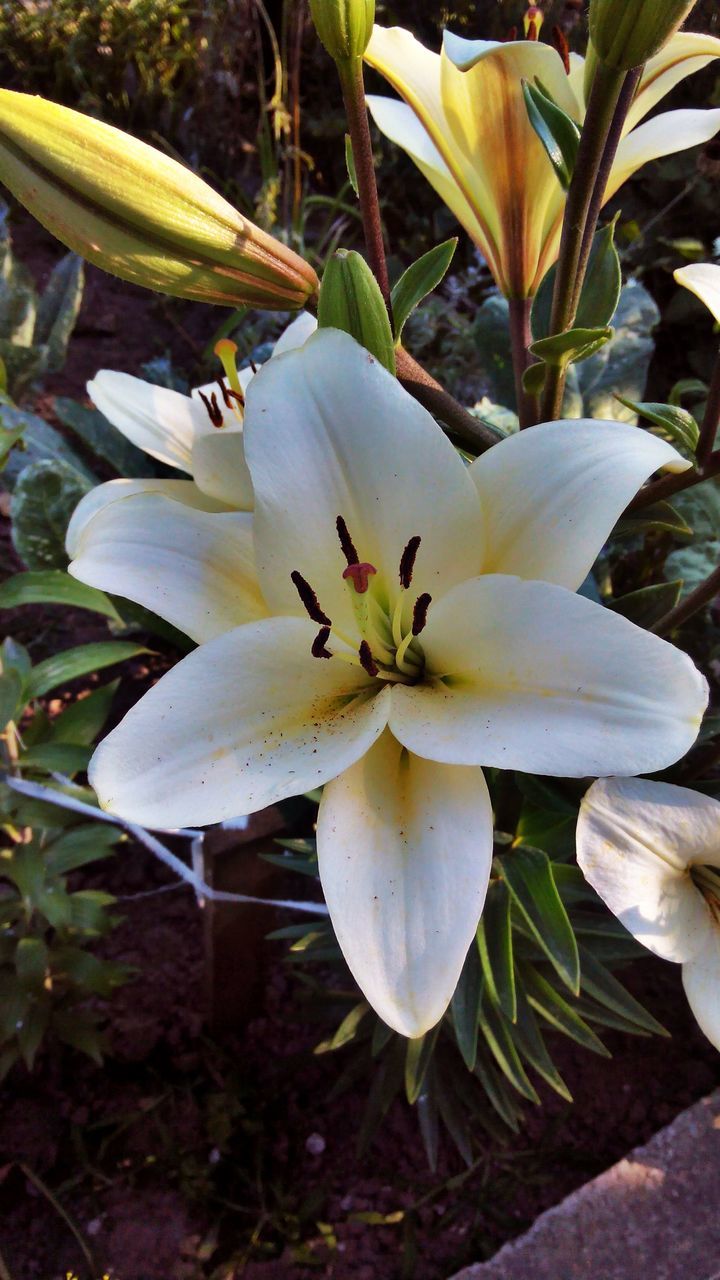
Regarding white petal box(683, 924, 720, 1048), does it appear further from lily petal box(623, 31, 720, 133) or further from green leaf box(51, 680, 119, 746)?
green leaf box(51, 680, 119, 746)

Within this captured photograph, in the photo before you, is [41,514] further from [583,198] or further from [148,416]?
[583,198]

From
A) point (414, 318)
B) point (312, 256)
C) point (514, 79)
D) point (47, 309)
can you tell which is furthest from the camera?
point (312, 256)

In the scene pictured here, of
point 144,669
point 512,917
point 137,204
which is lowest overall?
point 144,669

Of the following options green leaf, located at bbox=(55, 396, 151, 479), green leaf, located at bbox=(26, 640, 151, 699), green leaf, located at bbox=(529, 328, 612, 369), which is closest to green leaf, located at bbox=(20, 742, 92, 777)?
green leaf, located at bbox=(26, 640, 151, 699)

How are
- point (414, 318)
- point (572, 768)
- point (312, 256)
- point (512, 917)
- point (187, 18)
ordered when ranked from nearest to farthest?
point (572, 768) → point (512, 917) → point (414, 318) → point (312, 256) → point (187, 18)

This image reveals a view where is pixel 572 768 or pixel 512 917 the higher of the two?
pixel 572 768

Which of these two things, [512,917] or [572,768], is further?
[512,917]

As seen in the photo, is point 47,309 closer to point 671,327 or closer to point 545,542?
point 671,327

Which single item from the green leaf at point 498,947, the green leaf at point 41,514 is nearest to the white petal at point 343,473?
the green leaf at point 498,947

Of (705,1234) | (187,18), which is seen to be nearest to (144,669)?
(705,1234)
